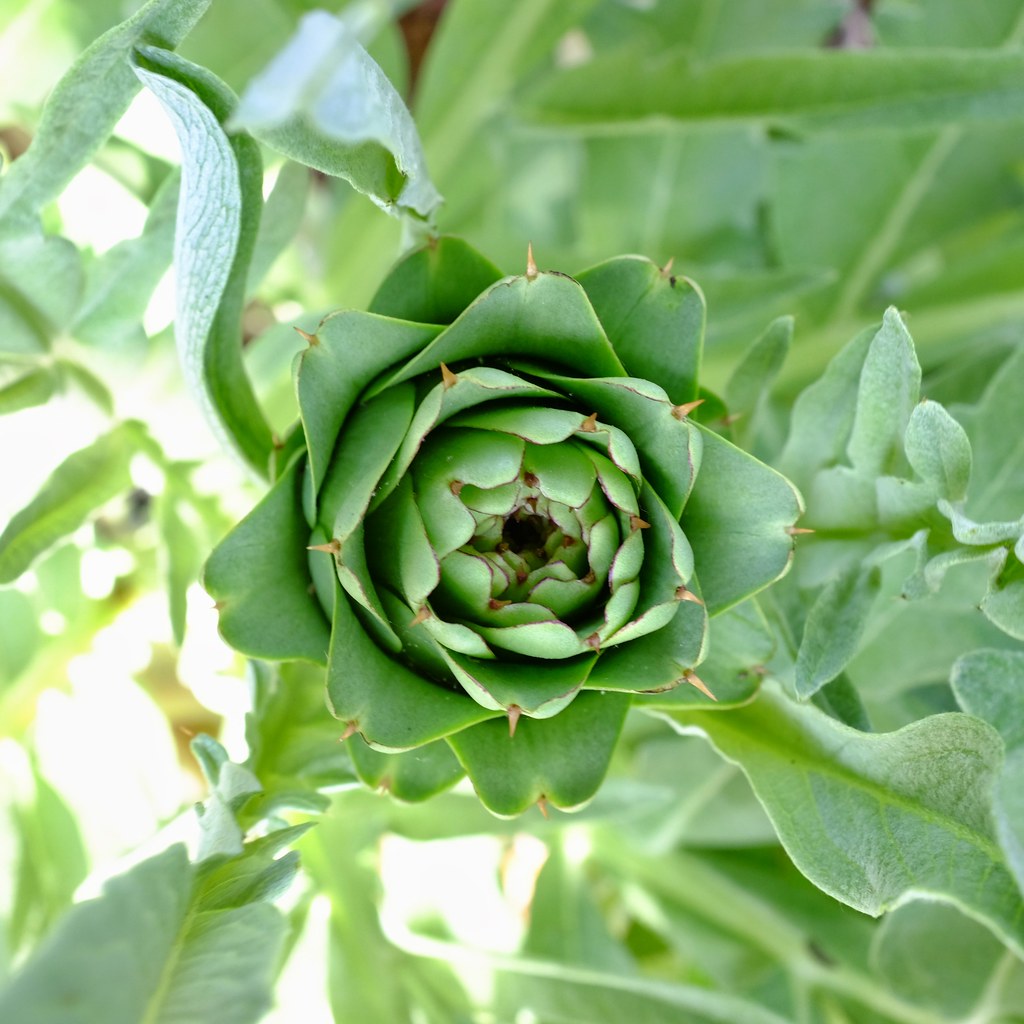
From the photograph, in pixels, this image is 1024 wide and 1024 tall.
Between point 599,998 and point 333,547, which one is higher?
point 333,547

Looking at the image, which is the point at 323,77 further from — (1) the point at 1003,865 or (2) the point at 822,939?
(2) the point at 822,939

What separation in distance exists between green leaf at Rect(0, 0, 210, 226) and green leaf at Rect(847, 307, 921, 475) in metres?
0.29

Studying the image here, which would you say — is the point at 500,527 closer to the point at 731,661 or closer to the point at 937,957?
the point at 731,661

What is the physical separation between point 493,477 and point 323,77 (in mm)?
166

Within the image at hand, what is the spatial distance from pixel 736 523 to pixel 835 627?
72 millimetres

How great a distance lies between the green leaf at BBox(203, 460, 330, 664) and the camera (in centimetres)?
42

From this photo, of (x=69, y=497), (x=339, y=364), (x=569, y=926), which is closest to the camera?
(x=339, y=364)

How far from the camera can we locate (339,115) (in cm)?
32

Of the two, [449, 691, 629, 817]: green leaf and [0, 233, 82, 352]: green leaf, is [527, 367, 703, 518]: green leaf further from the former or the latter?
[0, 233, 82, 352]: green leaf

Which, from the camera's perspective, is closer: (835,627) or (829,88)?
(835,627)

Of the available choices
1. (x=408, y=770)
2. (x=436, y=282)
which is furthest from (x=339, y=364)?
(x=408, y=770)

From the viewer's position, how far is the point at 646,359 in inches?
18.2

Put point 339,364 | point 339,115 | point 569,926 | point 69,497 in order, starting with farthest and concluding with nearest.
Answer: point 569,926
point 69,497
point 339,364
point 339,115

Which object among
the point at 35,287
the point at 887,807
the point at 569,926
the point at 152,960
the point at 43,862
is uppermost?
the point at 35,287
